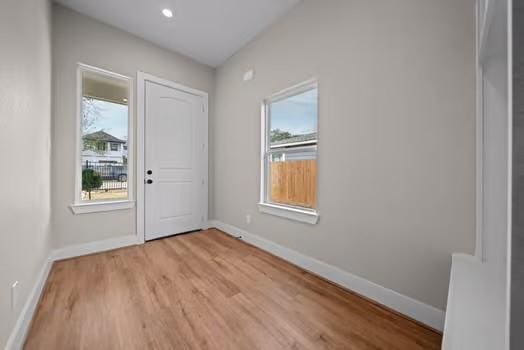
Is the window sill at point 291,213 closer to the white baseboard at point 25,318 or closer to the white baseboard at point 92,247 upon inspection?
the white baseboard at point 92,247

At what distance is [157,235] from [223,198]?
3.59 ft

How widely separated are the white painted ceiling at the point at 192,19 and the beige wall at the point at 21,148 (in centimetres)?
74

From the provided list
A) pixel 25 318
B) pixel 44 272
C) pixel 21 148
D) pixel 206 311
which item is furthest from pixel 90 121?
pixel 206 311

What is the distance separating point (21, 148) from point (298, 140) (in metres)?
2.25

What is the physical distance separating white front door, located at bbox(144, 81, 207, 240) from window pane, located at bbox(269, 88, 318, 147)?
142cm

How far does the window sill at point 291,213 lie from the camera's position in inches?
85.0

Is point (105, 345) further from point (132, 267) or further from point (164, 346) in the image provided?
point (132, 267)

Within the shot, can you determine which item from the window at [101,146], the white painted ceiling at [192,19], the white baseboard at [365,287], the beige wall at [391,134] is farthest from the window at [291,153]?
the window at [101,146]

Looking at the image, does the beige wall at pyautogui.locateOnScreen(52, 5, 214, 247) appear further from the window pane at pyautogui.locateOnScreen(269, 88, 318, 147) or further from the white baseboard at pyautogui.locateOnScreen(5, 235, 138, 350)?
the window pane at pyautogui.locateOnScreen(269, 88, 318, 147)

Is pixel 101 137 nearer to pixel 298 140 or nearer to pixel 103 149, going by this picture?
pixel 103 149

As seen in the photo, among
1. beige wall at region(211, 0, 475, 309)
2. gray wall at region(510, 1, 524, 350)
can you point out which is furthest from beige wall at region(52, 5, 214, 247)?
gray wall at region(510, 1, 524, 350)

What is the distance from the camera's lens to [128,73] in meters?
2.88

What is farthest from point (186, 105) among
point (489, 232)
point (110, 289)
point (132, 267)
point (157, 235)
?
point (489, 232)

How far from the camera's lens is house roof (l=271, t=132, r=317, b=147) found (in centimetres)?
229
